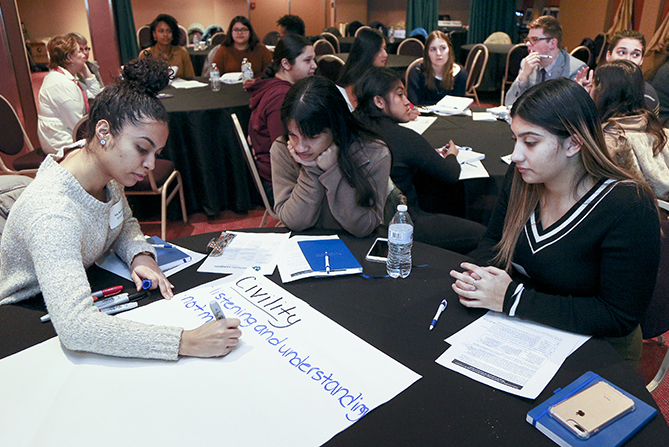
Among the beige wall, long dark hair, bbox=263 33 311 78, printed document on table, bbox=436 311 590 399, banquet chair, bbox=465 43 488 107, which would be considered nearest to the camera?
printed document on table, bbox=436 311 590 399

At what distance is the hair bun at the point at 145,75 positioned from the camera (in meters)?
1.28

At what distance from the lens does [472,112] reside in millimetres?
3561

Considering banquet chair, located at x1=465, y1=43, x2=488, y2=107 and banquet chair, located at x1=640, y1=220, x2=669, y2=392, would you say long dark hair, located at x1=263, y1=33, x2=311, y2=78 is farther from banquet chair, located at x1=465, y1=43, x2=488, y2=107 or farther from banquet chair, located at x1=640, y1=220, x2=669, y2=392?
banquet chair, located at x1=465, y1=43, x2=488, y2=107

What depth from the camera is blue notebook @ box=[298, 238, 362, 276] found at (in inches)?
53.4

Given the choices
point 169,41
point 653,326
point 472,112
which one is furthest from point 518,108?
point 169,41

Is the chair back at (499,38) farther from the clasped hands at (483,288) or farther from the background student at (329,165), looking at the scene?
the clasped hands at (483,288)

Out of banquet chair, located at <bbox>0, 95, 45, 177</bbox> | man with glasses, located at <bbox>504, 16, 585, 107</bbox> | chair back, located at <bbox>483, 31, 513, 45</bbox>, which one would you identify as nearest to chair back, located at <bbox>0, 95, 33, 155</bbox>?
banquet chair, located at <bbox>0, 95, 45, 177</bbox>

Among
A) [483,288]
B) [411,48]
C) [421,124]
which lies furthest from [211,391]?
[411,48]

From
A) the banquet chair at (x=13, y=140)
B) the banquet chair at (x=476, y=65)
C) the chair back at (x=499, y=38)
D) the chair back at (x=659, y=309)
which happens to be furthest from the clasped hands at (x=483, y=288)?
the chair back at (x=499, y=38)

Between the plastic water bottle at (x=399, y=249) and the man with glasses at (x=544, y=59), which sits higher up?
the man with glasses at (x=544, y=59)

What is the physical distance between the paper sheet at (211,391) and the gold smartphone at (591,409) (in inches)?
11.4

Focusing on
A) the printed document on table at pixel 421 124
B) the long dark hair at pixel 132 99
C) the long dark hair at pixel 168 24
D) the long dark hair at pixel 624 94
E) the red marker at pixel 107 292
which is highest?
the long dark hair at pixel 168 24

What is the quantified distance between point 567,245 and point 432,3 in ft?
32.0

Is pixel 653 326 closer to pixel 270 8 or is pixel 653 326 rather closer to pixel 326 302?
pixel 326 302
